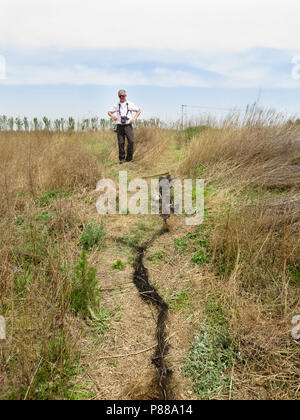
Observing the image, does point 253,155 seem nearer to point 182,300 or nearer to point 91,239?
point 91,239

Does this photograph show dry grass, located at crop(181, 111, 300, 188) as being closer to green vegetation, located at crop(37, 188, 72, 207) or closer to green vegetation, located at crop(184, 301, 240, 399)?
green vegetation, located at crop(37, 188, 72, 207)

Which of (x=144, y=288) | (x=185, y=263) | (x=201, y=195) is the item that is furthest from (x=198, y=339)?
(x=201, y=195)

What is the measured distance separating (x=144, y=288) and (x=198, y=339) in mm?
719

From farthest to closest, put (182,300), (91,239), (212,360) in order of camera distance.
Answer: (91,239) → (182,300) → (212,360)

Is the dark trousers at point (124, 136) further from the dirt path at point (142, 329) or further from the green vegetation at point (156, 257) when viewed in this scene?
the green vegetation at point (156, 257)

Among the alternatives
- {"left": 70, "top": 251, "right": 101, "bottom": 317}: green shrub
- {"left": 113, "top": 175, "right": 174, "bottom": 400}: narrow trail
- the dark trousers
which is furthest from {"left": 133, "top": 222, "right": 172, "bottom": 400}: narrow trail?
the dark trousers

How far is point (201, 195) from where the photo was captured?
4.25 m

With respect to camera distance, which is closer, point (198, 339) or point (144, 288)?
point (198, 339)

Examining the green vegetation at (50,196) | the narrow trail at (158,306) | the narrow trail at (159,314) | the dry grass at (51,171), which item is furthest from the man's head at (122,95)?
the narrow trail at (159,314)

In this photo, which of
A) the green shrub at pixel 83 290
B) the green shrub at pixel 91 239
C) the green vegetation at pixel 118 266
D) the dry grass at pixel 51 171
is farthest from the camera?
the dry grass at pixel 51 171

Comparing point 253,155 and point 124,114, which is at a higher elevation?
point 124,114

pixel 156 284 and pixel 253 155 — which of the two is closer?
pixel 156 284

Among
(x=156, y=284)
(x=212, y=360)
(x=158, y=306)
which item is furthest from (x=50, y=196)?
(x=212, y=360)
